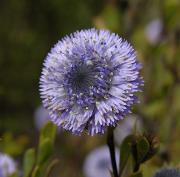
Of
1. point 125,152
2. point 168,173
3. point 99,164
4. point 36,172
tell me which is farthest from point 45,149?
point 99,164

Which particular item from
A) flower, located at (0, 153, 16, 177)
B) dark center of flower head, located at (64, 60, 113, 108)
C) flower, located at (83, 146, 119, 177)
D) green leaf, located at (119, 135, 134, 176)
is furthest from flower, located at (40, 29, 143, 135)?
flower, located at (83, 146, 119, 177)

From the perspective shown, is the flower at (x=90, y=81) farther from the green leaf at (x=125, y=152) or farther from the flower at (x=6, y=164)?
the flower at (x=6, y=164)

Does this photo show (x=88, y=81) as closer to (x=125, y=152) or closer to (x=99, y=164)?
(x=125, y=152)

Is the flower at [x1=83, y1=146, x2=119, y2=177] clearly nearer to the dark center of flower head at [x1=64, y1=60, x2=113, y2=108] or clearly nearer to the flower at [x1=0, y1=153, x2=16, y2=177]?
the flower at [x1=0, y1=153, x2=16, y2=177]

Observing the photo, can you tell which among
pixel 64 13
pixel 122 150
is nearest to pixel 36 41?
pixel 64 13

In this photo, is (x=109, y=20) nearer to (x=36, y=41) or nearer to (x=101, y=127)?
(x=101, y=127)

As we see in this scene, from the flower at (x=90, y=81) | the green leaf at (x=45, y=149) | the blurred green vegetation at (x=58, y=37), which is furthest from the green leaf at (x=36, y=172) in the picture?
the blurred green vegetation at (x=58, y=37)
